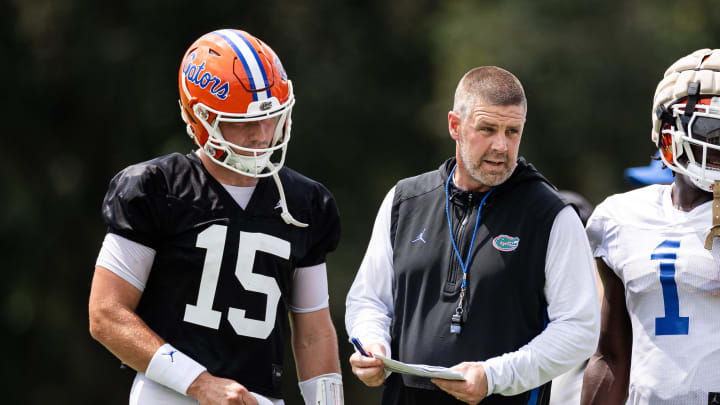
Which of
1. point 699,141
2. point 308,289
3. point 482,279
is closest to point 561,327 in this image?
point 482,279

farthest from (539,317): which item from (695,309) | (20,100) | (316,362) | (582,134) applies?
(20,100)

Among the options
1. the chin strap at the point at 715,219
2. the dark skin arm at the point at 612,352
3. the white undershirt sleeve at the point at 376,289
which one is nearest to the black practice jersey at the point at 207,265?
the white undershirt sleeve at the point at 376,289

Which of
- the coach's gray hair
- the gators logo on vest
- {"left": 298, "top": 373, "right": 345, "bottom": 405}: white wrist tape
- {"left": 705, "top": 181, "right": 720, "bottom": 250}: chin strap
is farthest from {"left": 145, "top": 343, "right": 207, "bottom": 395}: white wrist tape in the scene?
{"left": 705, "top": 181, "right": 720, "bottom": 250}: chin strap

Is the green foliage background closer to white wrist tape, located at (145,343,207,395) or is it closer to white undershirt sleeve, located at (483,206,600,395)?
white undershirt sleeve, located at (483,206,600,395)

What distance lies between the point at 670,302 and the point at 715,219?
0.31m

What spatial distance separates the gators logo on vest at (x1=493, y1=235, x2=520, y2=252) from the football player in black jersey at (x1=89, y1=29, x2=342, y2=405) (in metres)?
0.64

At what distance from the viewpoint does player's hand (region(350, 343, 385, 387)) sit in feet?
11.6

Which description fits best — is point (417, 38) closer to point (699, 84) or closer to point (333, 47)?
point (333, 47)

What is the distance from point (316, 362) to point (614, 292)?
1095 mm

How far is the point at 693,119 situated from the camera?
359 centimetres

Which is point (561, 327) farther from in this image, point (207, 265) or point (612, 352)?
point (207, 265)

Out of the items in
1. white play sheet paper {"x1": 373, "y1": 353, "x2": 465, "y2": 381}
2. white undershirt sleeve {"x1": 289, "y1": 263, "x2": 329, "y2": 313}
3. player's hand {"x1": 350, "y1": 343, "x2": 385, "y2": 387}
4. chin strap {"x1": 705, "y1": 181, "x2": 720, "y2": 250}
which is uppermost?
chin strap {"x1": 705, "y1": 181, "x2": 720, "y2": 250}

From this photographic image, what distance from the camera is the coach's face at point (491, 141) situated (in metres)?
3.70

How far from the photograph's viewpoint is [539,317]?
3.65 meters
